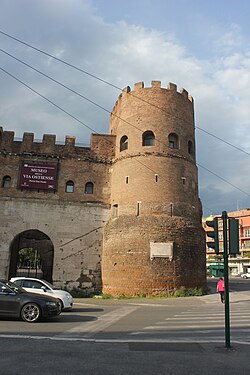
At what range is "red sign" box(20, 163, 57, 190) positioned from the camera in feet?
81.9

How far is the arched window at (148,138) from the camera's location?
992 inches

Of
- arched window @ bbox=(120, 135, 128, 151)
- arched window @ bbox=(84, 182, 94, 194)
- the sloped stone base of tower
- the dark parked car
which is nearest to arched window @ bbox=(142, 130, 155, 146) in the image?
arched window @ bbox=(120, 135, 128, 151)

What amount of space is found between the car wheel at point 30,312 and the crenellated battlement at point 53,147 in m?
17.1

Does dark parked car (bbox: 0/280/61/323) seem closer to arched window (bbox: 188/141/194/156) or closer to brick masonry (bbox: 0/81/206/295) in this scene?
brick masonry (bbox: 0/81/206/295)


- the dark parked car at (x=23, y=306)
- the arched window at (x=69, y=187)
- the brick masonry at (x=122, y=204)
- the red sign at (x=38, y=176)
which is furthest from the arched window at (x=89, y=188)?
the dark parked car at (x=23, y=306)

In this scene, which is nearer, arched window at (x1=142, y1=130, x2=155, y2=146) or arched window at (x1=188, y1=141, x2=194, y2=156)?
arched window at (x1=142, y1=130, x2=155, y2=146)

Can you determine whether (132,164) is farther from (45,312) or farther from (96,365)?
(96,365)

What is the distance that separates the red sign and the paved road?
49.4 ft

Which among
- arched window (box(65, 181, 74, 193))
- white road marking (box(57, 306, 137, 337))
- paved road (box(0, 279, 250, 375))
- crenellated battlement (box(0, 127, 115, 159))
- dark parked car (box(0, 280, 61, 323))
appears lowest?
white road marking (box(57, 306, 137, 337))

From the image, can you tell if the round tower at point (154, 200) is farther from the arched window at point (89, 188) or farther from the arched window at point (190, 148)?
the arched window at point (89, 188)

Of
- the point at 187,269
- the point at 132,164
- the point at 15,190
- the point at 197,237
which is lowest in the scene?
the point at 187,269

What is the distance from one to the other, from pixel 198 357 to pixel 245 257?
209 feet

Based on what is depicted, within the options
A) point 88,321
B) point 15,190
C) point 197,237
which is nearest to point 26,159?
point 15,190

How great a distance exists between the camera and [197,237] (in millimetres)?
23938
